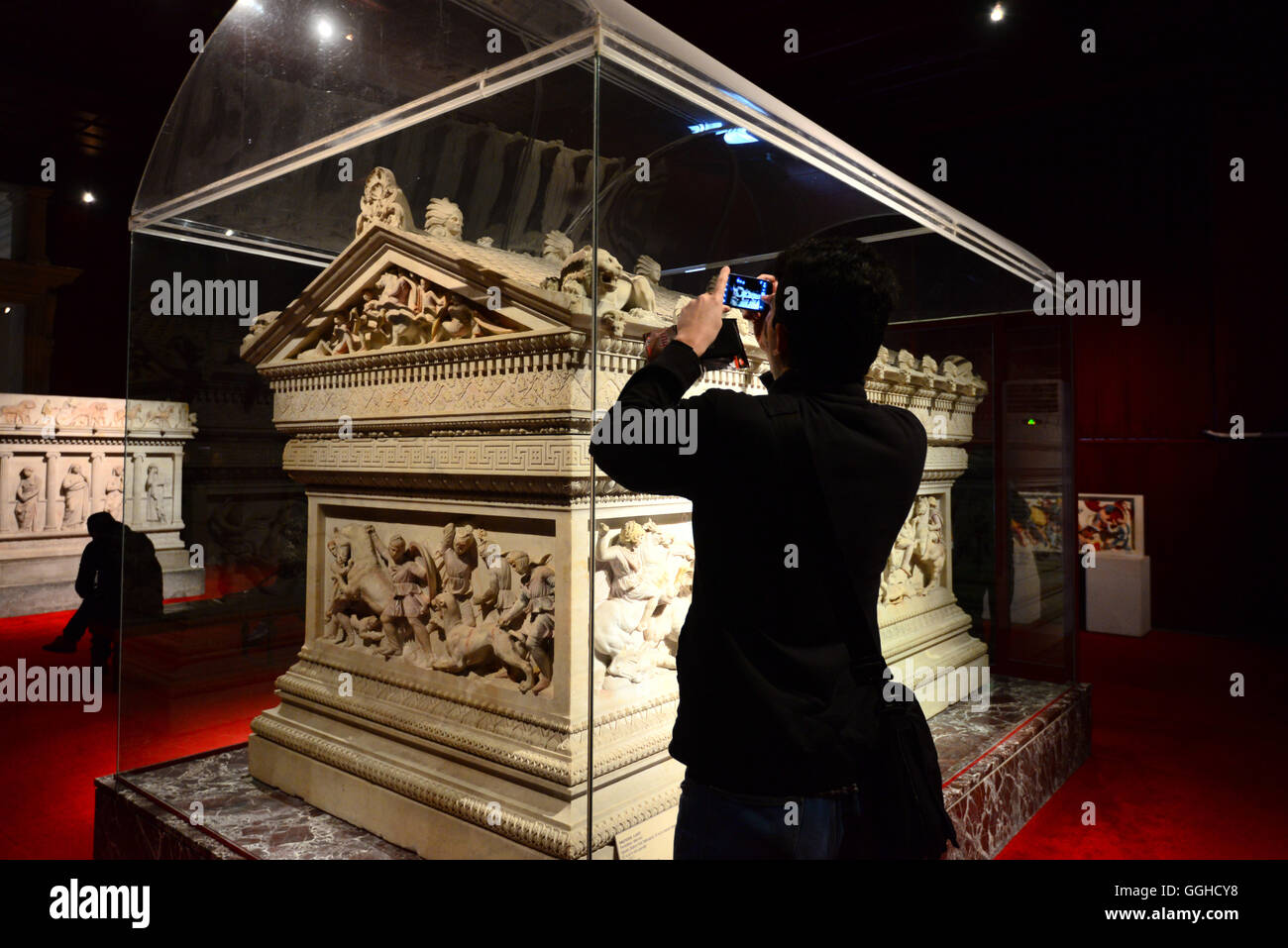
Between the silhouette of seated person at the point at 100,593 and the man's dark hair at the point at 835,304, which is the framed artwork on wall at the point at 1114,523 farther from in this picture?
the silhouette of seated person at the point at 100,593

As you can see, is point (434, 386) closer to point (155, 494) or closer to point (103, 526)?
point (155, 494)

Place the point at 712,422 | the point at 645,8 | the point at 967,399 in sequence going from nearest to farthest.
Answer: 1. the point at 712,422
2. the point at 645,8
3. the point at 967,399

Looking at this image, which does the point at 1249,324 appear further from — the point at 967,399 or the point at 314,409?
the point at 314,409

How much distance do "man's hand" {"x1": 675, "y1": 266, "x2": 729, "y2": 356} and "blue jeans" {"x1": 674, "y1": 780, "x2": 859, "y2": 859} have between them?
32.9 inches

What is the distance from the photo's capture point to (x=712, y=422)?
147 centimetres

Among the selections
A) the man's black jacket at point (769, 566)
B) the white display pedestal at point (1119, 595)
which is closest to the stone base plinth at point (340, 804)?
the man's black jacket at point (769, 566)

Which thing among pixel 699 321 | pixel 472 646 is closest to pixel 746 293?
pixel 699 321

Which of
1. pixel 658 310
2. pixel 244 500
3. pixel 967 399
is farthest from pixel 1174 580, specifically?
pixel 244 500

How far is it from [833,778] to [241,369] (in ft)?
9.72

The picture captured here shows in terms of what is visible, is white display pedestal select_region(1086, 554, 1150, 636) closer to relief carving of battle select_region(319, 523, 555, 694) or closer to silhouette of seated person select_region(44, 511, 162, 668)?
relief carving of battle select_region(319, 523, 555, 694)

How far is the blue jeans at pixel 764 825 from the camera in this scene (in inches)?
58.6

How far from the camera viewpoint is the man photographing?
4.82ft

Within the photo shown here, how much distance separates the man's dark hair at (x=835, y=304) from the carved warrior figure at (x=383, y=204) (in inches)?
63.1
